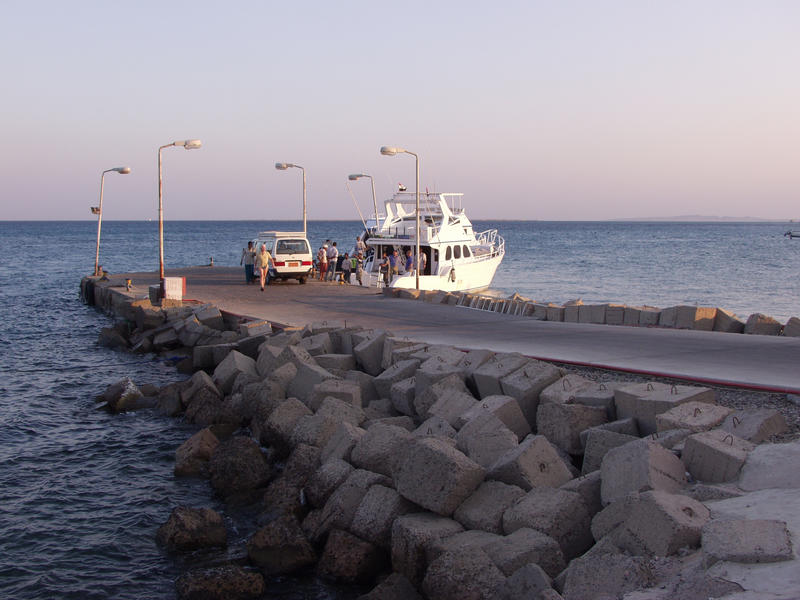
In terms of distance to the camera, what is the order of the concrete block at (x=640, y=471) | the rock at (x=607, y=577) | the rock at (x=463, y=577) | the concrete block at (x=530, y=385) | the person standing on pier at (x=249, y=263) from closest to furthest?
1. the rock at (x=607, y=577)
2. the rock at (x=463, y=577)
3. the concrete block at (x=640, y=471)
4. the concrete block at (x=530, y=385)
5. the person standing on pier at (x=249, y=263)

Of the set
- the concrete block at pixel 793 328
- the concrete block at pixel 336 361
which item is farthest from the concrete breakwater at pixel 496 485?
the concrete block at pixel 793 328

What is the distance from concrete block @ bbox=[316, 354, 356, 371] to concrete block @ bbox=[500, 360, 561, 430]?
4.35 metres

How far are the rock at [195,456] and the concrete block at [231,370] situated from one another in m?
3.03

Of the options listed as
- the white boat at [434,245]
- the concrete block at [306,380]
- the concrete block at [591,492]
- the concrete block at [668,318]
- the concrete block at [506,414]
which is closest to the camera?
the concrete block at [591,492]

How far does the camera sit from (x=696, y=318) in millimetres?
15453

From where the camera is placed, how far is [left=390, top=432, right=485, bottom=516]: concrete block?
277 inches

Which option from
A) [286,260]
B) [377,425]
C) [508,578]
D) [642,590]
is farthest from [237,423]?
[286,260]

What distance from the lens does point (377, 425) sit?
29.7 ft

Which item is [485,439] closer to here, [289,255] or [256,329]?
[256,329]

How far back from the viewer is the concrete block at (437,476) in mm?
7027

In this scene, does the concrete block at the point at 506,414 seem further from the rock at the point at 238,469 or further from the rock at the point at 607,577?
the rock at the point at 607,577

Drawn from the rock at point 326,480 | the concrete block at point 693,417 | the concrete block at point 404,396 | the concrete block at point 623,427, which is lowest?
the rock at point 326,480

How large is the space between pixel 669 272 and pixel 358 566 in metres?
50.9

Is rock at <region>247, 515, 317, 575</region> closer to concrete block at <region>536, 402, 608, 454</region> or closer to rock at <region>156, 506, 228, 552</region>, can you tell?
rock at <region>156, 506, 228, 552</region>
